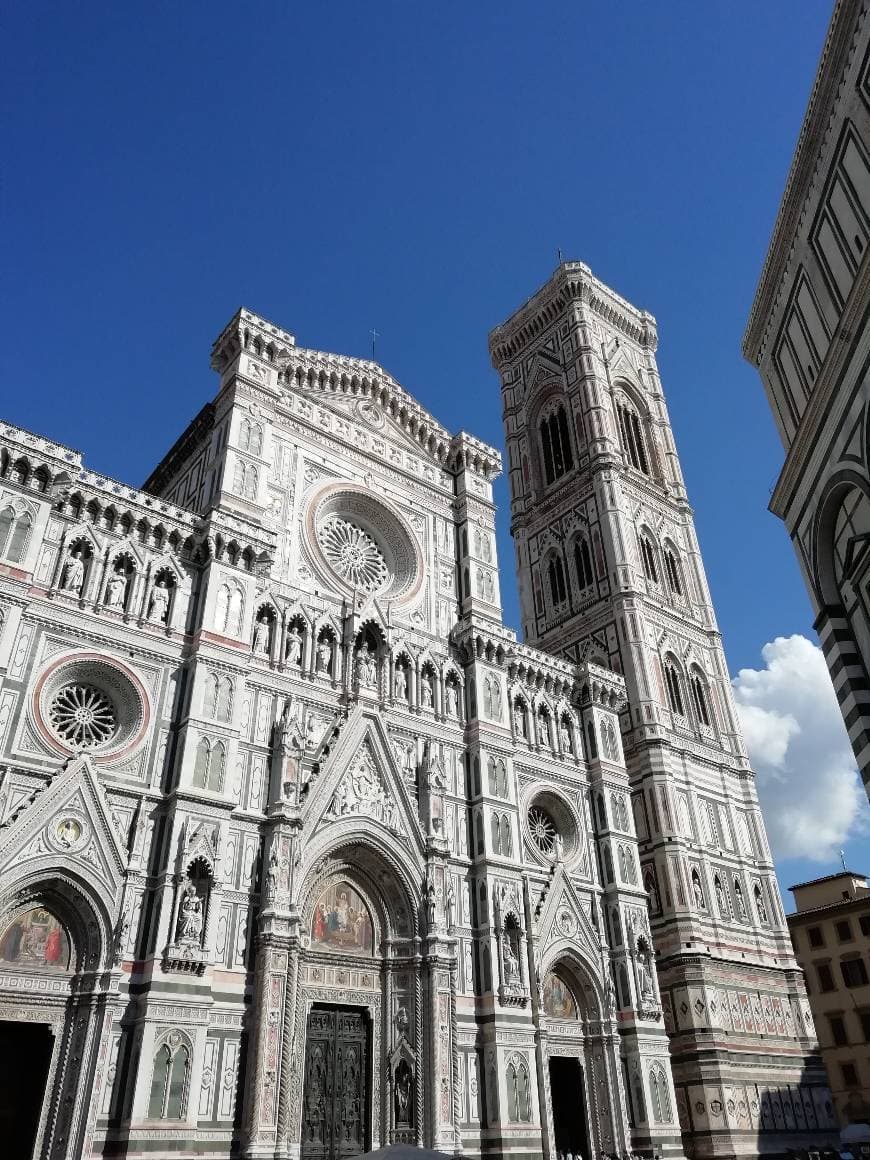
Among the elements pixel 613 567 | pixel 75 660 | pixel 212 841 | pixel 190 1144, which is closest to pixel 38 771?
pixel 75 660

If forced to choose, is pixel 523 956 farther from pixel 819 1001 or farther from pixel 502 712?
pixel 819 1001

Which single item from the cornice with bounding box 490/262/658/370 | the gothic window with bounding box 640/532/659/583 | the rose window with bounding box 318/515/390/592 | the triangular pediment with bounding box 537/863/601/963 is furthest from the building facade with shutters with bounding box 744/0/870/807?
the cornice with bounding box 490/262/658/370

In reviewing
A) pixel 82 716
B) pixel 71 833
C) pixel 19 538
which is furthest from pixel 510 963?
pixel 19 538

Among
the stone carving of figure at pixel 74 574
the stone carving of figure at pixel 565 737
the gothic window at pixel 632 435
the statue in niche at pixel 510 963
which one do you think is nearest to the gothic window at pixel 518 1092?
the statue in niche at pixel 510 963

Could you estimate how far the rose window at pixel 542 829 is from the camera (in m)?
26.5

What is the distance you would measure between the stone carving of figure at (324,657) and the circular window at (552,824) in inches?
303

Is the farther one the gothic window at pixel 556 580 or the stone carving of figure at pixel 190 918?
the gothic window at pixel 556 580

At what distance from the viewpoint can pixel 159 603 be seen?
2103 cm

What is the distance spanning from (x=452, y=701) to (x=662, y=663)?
11532mm

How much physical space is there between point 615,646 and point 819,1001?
79.6 ft

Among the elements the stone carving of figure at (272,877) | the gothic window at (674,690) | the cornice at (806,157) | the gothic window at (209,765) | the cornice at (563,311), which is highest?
the cornice at (563,311)

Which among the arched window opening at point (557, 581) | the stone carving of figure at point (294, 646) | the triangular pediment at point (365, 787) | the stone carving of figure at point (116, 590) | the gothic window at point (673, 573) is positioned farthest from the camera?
the arched window opening at point (557, 581)

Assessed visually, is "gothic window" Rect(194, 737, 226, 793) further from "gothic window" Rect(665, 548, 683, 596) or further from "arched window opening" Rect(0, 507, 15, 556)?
"gothic window" Rect(665, 548, 683, 596)

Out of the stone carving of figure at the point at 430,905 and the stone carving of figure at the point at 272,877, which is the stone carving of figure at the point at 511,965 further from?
the stone carving of figure at the point at 272,877
